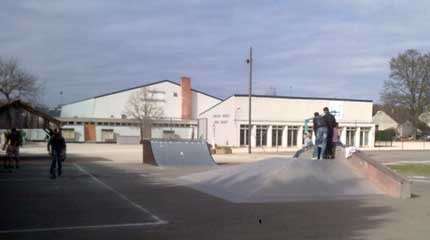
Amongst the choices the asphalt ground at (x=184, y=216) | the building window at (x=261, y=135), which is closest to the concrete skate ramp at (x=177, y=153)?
the asphalt ground at (x=184, y=216)

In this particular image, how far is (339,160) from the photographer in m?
17.5

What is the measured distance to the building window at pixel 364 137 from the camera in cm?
7400

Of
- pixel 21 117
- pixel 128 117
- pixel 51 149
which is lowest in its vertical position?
pixel 51 149

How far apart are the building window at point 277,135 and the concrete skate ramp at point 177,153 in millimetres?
39026

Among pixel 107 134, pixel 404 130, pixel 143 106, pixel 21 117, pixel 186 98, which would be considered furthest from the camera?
pixel 404 130

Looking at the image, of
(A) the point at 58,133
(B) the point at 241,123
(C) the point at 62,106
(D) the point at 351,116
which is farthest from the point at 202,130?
(A) the point at 58,133

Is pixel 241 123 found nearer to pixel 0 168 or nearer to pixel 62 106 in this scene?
pixel 0 168

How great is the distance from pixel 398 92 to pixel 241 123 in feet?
91.6

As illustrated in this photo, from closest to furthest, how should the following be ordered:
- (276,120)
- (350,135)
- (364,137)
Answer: (276,120)
(350,135)
(364,137)

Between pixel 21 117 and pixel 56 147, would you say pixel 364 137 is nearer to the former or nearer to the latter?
pixel 21 117

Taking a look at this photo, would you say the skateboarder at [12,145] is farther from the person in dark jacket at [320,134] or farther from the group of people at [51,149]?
the person in dark jacket at [320,134]

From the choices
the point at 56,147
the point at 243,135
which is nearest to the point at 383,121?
the point at 243,135

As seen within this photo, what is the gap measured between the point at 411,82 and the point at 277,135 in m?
24.3

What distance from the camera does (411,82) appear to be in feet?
264
